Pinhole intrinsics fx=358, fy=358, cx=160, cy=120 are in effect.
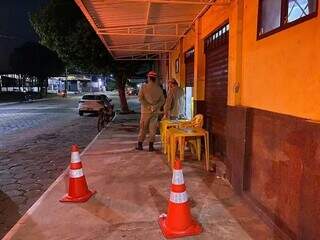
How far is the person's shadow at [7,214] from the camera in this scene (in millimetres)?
5008

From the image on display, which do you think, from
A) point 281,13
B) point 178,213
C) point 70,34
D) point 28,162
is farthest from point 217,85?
point 70,34

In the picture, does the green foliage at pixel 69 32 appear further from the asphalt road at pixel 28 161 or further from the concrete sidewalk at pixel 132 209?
the concrete sidewalk at pixel 132 209

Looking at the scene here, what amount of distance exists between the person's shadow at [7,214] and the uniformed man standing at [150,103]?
13.4ft

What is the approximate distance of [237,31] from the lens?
5648mm

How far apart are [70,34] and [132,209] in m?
15.8

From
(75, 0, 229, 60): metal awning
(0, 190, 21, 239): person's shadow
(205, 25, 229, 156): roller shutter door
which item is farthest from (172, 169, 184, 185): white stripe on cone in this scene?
(75, 0, 229, 60): metal awning

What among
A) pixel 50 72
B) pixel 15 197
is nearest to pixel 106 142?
pixel 15 197

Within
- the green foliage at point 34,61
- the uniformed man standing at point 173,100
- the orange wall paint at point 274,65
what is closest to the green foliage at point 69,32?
the uniformed man standing at point 173,100

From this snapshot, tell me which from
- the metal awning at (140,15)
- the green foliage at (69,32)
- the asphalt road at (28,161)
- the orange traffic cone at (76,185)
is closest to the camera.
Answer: the orange traffic cone at (76,185)

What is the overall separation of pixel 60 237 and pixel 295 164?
2758 mm

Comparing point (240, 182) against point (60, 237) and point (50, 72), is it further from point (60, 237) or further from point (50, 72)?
point (50, 72)

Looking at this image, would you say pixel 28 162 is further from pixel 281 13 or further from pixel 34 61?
pixel 34 61

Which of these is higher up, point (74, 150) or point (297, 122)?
point (297, 122)

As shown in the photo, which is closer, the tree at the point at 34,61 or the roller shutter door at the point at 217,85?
the roller shutter door at the point at 217,85
